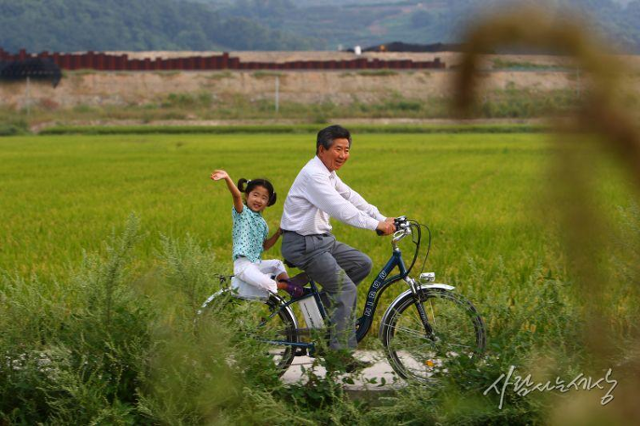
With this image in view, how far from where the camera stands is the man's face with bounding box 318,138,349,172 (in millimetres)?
3973

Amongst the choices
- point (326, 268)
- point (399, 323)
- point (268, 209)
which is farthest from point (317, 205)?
point (268, 209)

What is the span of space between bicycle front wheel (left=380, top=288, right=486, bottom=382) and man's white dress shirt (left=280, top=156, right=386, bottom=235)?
1.46 feet

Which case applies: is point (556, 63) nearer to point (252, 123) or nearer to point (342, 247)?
point (342, 247)

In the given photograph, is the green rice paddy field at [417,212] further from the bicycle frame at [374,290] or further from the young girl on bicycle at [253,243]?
the bicycle frame at [374,290]

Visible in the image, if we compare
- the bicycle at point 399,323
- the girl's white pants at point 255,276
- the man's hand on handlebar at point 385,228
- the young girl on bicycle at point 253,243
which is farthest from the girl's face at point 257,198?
the man's hand on handlebar at point 385,228

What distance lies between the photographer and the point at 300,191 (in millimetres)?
4012

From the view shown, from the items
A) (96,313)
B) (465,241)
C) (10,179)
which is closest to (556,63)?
(96,313)

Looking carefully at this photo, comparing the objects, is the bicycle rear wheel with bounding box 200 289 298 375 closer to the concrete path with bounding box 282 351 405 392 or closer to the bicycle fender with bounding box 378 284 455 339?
the concrete path with bounding box 282 351 405 392

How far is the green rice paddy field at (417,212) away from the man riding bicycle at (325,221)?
1.32 ft

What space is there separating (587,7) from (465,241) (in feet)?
28.2

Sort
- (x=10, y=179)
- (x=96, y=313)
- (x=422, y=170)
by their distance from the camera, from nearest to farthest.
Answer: (x=96, y=313)
(x=10, y=179)
(x=422, y=170)

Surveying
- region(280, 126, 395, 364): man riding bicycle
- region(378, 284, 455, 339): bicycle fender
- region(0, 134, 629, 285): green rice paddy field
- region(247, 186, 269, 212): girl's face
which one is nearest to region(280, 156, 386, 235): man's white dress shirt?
region(280, 126, 395, 364): man riding bicycle

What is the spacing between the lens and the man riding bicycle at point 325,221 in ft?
12.8

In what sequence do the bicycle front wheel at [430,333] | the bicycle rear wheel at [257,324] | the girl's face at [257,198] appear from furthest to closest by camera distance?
the girl's face at [257,198] → the bicycle front wheel at [430,333] → the bicycle rear wheel at [257,324]
